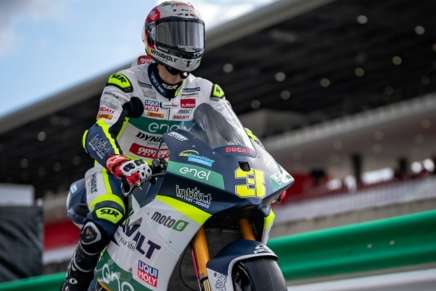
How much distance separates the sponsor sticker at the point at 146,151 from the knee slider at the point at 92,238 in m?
0.63

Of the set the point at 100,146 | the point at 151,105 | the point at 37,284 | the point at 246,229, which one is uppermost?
the point at 151,105

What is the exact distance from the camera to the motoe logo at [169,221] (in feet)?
13.6

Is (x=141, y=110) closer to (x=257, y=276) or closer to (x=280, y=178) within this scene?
(x=280, y=178)

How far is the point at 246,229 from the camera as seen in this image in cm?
427

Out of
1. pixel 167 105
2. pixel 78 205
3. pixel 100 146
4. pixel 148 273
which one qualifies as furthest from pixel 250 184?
pixel 78 205

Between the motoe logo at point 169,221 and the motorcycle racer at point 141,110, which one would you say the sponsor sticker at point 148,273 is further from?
the motorcycle racer at point 141,110

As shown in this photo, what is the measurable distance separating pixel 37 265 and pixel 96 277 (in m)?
4.68

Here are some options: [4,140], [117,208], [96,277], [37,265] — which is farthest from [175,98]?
→ [4,140]

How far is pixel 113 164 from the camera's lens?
4418 millimetres

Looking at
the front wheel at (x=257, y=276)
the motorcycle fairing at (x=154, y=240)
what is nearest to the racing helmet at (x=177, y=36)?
the motorcycle fairing at (x=154, y=240)

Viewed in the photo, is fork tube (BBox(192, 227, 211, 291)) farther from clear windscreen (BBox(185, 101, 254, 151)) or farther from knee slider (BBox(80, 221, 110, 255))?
knee slider (BBox(80, 221, 110, 255))

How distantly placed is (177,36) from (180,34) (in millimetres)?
21

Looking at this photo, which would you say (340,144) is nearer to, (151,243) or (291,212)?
(291,212)

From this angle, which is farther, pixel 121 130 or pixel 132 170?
pixel 121 130
